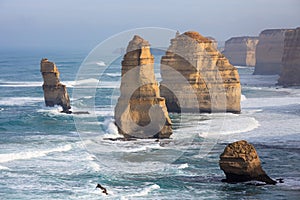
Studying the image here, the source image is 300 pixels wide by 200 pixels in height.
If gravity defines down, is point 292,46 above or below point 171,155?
above

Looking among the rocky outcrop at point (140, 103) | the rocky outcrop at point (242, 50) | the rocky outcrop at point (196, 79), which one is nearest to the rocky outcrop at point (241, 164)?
the rocky outcrop at point (140, 103)

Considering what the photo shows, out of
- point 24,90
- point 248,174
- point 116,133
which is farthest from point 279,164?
point 24,90

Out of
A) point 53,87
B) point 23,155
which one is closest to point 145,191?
point 23,155

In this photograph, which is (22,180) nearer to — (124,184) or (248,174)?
(124,184)

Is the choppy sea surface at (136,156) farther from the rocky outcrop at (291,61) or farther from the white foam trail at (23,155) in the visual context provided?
the rocky outcrop at (291,61)

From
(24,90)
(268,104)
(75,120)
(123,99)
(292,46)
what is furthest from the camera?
(292,46)
